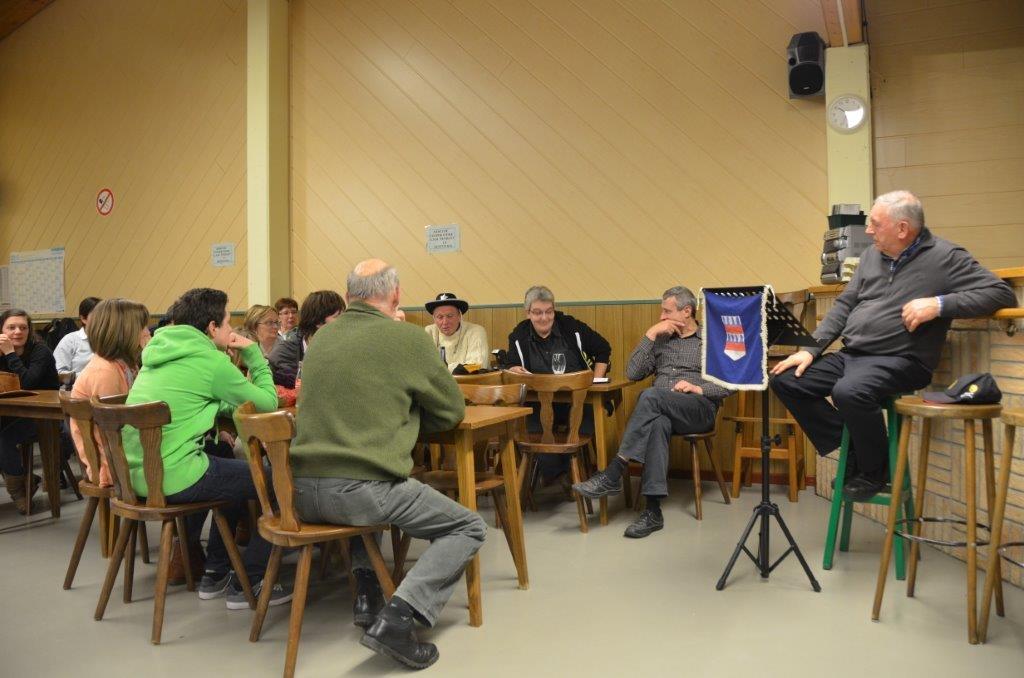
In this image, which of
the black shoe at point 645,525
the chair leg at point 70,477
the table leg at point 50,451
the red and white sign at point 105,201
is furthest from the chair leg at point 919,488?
the red and white sign at point 105,201

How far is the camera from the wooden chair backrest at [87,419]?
3135mm

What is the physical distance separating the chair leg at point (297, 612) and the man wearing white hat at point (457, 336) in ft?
9.54

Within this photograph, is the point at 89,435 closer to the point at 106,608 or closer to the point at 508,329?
the point at 106,608

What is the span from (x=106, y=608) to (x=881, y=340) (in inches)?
131

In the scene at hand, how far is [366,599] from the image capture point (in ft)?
9.71

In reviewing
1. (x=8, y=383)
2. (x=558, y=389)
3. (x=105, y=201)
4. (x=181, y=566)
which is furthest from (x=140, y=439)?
(x=105, y=201)

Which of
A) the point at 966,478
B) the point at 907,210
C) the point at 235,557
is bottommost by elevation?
the point at 235,557

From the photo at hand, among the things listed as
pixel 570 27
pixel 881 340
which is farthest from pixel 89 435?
pixel 570 27

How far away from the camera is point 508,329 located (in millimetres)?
6047

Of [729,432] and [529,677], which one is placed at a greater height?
[729,432]

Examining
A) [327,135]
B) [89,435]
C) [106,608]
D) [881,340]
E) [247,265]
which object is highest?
[327,135]

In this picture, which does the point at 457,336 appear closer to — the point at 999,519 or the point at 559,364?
the point at 559,364

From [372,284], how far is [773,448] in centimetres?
324

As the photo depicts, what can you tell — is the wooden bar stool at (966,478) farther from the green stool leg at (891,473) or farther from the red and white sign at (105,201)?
the red and white sign at (105,201)
